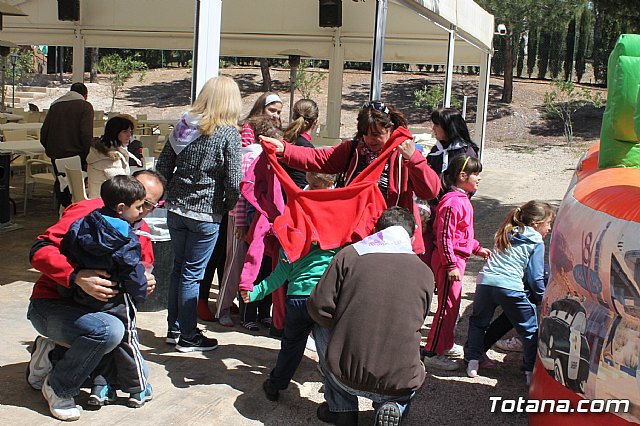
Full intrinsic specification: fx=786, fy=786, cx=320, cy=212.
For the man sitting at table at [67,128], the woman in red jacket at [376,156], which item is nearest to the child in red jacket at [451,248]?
the woman in red jacket at [376,156]

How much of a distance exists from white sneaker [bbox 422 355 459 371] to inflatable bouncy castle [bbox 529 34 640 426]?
3.26ft

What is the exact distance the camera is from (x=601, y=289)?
124 inches

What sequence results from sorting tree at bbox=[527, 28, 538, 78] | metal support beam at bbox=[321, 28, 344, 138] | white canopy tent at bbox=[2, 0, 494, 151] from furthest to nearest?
tree at bbox=[527, 28, 538, 78], metal support beam at bbox=[321, 28, 344, 138], white canopy tent at bbox=[2, 0, 494, 151]

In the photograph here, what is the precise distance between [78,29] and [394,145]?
1184 centimetres

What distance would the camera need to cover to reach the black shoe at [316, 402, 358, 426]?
3895mm

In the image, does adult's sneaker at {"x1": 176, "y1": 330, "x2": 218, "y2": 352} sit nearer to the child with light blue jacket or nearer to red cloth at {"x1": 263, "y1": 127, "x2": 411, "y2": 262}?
red cloth at {"x1": 263, "y1": 127, "x2": 411, "y2": 262}

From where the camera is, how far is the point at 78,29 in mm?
14617

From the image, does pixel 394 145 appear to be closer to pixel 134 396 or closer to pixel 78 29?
pixel 134 396

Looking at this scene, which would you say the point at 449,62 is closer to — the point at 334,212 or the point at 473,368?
the point at 473,368

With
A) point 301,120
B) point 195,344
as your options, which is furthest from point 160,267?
point 301,120

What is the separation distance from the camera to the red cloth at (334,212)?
4.16 metres

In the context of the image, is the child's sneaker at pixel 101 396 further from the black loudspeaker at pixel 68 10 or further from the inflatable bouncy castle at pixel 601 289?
the black loudspeaker at pixel 68 10

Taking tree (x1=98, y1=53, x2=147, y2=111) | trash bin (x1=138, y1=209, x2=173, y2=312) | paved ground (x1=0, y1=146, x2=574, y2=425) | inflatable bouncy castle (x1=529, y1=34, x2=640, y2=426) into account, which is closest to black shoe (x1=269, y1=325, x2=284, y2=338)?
paved ground (x1=0, y1=146, x2=574, y2=425)

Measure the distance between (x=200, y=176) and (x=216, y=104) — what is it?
45 cm
